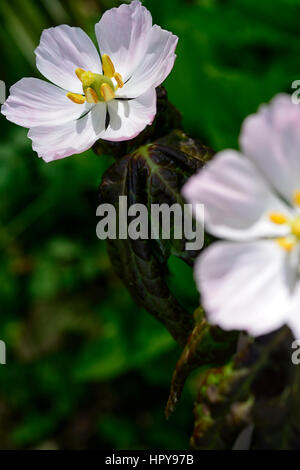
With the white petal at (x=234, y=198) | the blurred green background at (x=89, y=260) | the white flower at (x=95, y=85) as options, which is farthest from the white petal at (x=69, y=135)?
the blurred green background at (x=89, y=260)

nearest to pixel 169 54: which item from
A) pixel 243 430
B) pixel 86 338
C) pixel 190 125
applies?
pixel 243 430

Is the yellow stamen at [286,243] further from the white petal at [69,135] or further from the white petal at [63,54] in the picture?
the white petal at [63,54]

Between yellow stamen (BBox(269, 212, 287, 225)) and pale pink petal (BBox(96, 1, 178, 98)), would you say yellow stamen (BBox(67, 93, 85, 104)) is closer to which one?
pale pink petal (BBox(96, 1, 178, 98))

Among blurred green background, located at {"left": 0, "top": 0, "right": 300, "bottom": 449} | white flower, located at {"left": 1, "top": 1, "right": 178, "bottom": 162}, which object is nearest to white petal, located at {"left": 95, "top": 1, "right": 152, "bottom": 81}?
white flower, located at {"left": 1, "top": 1, "right": 178, "bottom": 162}

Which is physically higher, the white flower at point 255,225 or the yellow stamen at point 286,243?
the white flower at point 255,225

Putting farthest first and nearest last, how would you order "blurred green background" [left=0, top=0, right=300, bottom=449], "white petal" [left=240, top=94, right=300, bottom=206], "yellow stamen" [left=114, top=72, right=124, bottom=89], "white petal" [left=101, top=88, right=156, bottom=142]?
"blurred green background" [left=0, top=0, right=300, bottom=449], "yellow stamen" [left=114, top=72, right=124, bottom=89], "white petal" [left=101, top=88, right=156, bottom=142], "white petal" [left=240, top=94, right=300, bottom=206]

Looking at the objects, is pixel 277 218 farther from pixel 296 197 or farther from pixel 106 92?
pixel 106 92

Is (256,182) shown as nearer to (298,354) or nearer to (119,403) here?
(298,354)
